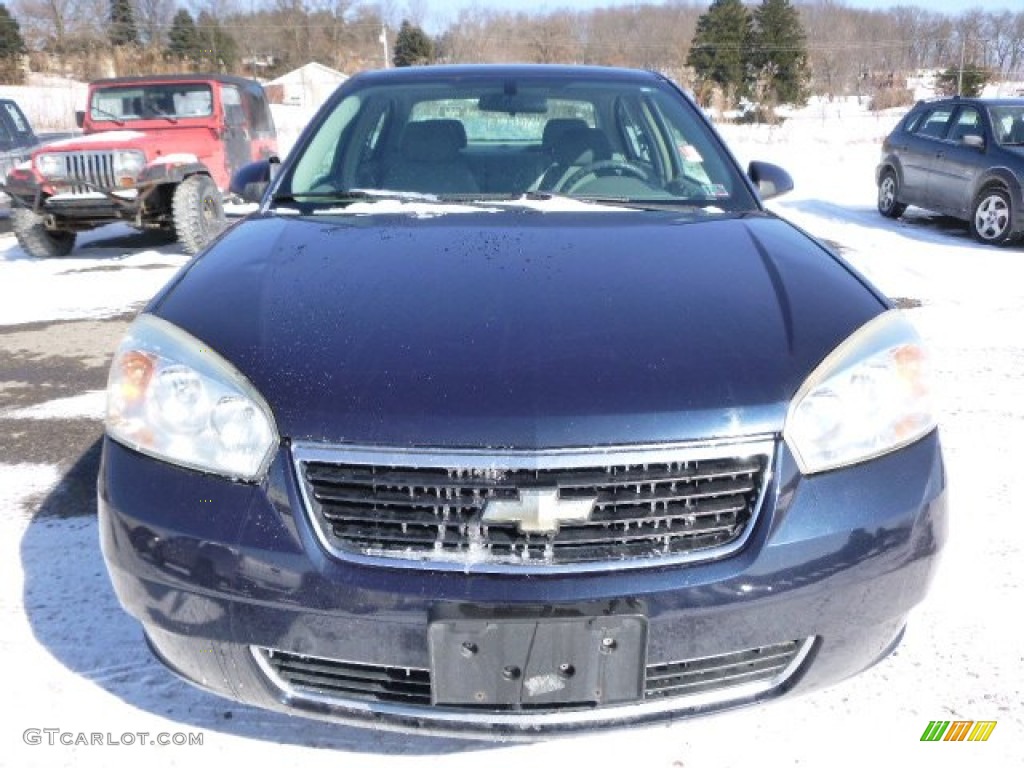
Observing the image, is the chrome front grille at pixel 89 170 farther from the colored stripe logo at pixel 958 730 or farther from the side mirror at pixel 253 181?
the colored stripe logo at pixel 958 730

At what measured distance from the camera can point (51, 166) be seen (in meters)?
8.02

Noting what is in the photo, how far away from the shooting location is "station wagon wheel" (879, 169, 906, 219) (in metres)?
10.4

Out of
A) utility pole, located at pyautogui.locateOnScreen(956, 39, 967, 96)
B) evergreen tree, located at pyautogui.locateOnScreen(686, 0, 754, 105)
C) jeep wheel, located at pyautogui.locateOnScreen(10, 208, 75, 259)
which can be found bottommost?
jeep wheel, located at pyautogui.locateOnScreen(10, 208, 75, 259)

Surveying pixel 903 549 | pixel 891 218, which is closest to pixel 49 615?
pixel 903 549

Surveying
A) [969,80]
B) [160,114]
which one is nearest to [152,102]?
[160,114]

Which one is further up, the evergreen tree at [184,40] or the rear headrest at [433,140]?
the evergreen tree at [184,40]

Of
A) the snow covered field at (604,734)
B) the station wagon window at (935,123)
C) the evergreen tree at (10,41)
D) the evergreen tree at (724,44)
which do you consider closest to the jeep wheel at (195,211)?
the snow covered field at (604,734)

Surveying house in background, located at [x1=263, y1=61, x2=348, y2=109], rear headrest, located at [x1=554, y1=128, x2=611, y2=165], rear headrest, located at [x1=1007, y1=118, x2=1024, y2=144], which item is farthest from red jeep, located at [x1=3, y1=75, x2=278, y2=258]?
house in background, located at [x1=263, y1=61, x2=348, y2=109]

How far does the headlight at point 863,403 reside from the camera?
161cm

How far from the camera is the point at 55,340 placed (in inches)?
214

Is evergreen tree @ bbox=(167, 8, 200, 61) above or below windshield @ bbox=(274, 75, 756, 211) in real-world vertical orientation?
above

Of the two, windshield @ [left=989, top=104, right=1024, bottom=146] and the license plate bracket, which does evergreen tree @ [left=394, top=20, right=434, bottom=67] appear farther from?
the license plate bracket

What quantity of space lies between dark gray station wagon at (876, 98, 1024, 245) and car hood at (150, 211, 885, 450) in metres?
7.51

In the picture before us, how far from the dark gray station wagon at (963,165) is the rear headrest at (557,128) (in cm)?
696
